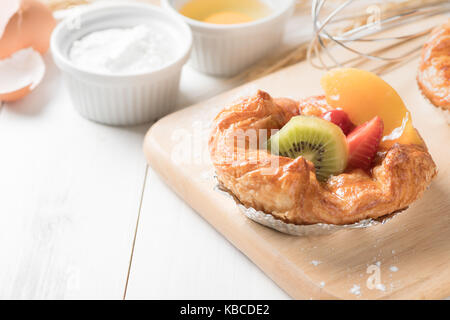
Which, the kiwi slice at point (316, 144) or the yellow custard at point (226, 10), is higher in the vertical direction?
the kiwi slice at point (316, 144)

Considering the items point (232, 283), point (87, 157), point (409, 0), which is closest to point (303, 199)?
point (232, 283)

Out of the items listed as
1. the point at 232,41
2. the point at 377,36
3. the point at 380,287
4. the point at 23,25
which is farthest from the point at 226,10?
the point at 380,287

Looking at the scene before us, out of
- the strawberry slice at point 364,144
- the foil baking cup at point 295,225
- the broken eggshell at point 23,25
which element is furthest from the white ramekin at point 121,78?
the strawberry slice at point 364,144

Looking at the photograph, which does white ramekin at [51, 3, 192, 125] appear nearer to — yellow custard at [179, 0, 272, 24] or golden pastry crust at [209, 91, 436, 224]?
yellow custard at [179, 0, 272, 24]

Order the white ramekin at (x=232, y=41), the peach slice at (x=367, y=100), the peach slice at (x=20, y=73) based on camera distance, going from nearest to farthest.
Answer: the peach slice at (x=367, y=100) < the peach slice at (x=20, y=73) < the white ramekin at (x=232, y=41)

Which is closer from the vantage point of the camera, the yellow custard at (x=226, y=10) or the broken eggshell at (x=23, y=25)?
the broken eggshell at (x=23, y=25)

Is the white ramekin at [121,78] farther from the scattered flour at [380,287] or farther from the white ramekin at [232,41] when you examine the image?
the scattered flour at [380,287]
